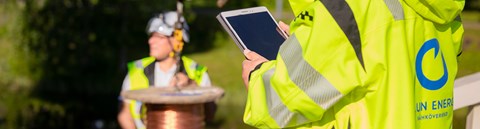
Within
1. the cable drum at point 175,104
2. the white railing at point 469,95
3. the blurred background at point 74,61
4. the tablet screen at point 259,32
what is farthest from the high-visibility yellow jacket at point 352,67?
the blurred background at point 74,61

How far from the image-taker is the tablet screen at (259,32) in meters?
2.85

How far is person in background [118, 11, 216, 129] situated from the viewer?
5.70 meters

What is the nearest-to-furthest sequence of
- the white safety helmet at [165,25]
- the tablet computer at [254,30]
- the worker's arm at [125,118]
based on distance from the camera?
the tablet computer at [254,30]
the white safety helmet at [165,25]
the worker's arm at [125,118]

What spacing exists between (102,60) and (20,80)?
3.25 ft

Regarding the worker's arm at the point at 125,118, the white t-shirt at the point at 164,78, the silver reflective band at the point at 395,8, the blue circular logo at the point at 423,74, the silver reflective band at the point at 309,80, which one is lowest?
the worker's arm at the point at 125,118

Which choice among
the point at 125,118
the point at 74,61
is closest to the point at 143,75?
the point at 125,118

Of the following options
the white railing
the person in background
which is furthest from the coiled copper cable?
the white railing

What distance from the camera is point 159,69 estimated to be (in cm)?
578

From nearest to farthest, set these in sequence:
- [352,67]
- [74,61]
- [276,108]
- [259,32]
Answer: [352,67] < [276,108] < [259,32] < [74,61]

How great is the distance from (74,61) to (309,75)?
927 centimetres

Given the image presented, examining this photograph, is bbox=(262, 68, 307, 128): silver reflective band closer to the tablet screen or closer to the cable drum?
the tablet screen

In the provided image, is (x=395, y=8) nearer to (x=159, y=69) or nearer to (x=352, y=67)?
(x=352, y=67)

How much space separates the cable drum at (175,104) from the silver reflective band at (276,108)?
80.0 inches

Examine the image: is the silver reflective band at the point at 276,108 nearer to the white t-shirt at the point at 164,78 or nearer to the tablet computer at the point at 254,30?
the tablet computer at the point at 254,30
